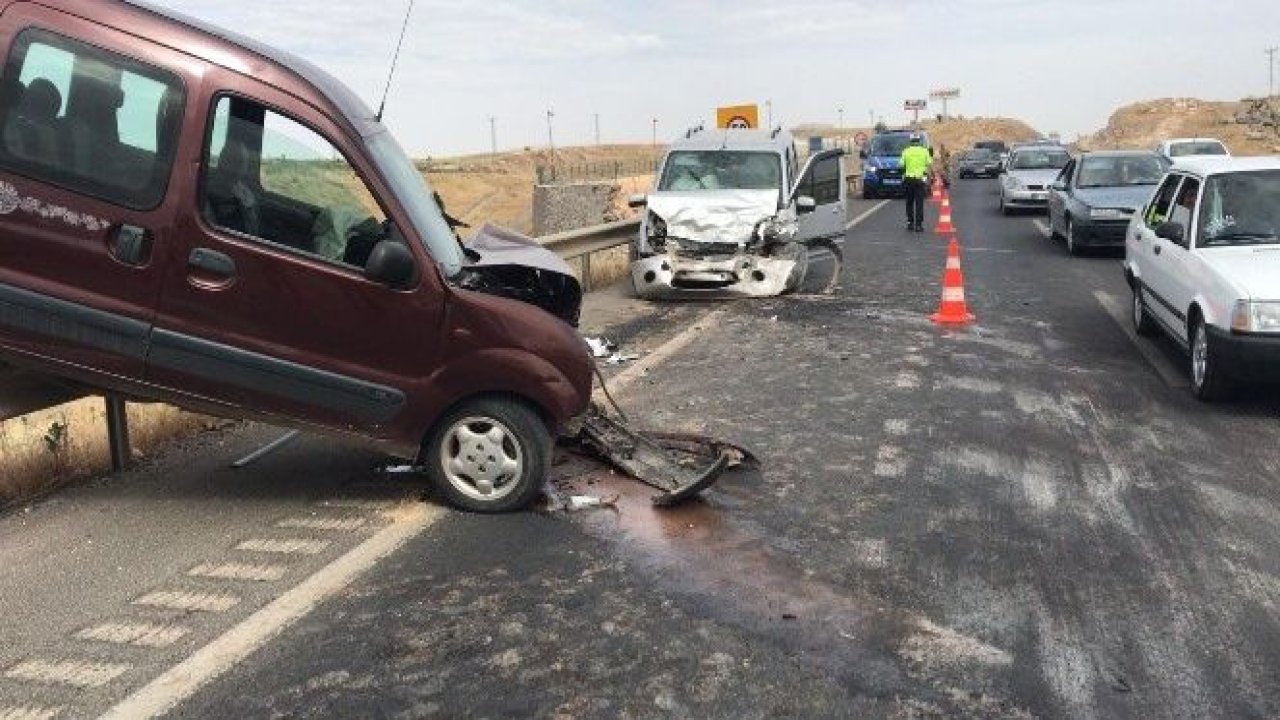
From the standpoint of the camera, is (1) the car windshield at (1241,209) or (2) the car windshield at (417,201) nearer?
(2) the car windshield at (417,201)

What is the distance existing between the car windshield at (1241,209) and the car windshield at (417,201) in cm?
575

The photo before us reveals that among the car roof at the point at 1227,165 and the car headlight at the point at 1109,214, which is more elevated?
the car roof at the point at 1227,165

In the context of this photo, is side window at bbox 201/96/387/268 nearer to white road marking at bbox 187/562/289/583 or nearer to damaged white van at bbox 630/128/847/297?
Answer: white road marking at bbox 187/562/289/583

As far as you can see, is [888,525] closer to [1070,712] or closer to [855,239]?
[1070,712]

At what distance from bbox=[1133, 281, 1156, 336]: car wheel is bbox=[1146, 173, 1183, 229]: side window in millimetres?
608

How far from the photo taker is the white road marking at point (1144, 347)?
8.46m

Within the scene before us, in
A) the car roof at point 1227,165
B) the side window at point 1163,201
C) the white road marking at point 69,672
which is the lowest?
the white road marking at point 69,672

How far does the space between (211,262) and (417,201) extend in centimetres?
104

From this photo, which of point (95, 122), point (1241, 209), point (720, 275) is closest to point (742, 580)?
point (95, 122)

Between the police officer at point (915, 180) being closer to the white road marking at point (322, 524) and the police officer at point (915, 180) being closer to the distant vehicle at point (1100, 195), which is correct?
the distant vehicle at point (1100, 195)

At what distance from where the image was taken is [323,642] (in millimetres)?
3887

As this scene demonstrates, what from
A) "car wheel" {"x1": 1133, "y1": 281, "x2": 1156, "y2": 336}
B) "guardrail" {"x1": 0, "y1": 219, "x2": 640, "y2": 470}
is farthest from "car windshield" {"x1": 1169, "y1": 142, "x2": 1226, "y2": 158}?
"guardrail" {"x1": 0, "y1": 219, "x2": 640, "y2": 470}

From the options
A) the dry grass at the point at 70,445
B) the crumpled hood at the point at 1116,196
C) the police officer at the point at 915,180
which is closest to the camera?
the dry grass at the point at 70,445

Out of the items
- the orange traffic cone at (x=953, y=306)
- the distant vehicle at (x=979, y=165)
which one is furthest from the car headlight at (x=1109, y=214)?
the distant vehicle at (x=979, y=165)
